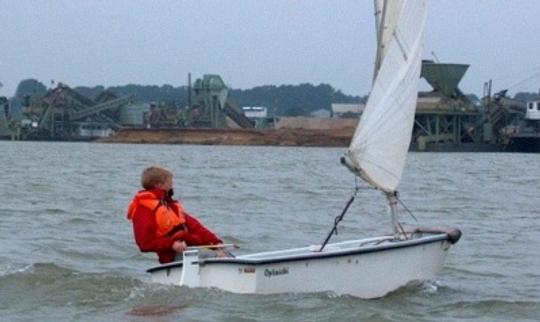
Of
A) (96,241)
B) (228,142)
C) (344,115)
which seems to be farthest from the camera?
(344,115)

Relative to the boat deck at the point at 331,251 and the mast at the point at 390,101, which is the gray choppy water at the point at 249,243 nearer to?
the boat deck at the point at 331,251

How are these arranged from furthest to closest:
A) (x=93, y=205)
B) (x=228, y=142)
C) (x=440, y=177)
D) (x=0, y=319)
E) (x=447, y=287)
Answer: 1. (x=228, y=142)
2. (x=440, y=177)
3. (x=93, y=205)
4. (x=447, y=287)
5. (x=0, y=319)

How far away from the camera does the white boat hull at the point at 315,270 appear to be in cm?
1330

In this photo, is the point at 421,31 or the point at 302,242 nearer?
the point at 421,31

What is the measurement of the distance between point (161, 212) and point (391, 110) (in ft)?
8.20

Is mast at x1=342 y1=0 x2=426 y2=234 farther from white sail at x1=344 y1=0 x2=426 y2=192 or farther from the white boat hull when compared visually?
the white boat hull

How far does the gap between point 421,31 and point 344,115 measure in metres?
130

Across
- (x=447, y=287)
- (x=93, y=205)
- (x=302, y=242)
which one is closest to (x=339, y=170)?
(x=93, y=205)

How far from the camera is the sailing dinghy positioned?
43.8 ft

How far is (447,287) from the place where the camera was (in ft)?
53.2

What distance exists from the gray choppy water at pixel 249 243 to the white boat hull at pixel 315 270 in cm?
11

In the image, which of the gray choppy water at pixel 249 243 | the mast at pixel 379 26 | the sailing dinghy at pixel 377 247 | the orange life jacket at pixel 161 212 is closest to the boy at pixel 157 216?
the orange life jacket at pixel 161 212

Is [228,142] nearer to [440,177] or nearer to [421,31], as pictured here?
[440,177]

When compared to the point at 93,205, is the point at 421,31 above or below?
above
